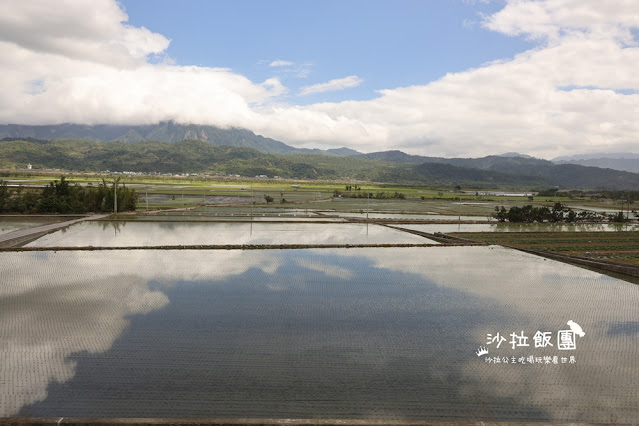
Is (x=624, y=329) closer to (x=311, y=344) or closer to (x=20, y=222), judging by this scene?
(x=311, y=344)

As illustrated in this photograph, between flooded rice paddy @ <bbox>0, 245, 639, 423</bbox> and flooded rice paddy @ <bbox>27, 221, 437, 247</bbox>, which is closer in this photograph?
flooded rice paddy @ <bbox>0, 245, 639, 423</bbox>

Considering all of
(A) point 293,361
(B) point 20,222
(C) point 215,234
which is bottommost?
(A) point 293,361

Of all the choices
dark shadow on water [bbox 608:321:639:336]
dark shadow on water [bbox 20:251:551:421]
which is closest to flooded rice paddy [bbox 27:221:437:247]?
dark shadow on water [bbox 20:251:551:421]

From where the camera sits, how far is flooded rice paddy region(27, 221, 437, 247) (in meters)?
23.4

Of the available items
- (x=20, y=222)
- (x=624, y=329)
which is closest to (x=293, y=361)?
(x=624, y=329)

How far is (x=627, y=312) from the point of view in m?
12.3

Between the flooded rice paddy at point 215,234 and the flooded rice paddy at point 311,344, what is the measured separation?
6577mm

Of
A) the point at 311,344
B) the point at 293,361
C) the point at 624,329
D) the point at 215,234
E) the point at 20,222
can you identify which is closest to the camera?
the point at 293,361

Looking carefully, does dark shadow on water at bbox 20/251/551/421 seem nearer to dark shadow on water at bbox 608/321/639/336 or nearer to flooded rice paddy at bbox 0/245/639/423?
flooded rice paddy at bbox 0/245/639/423

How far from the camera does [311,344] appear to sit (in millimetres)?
9328

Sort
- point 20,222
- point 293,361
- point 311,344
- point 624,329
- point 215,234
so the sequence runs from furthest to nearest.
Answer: point 20,222 → point 215,234 → point 624,329 → point 311,344 → point 293,361

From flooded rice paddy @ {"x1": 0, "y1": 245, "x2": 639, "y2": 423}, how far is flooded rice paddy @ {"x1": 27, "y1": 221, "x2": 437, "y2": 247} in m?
6.58

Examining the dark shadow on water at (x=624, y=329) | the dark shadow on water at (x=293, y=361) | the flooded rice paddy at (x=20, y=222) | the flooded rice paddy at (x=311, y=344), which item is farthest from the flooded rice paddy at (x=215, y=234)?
the dark shadow on water at (x=624, y=329)

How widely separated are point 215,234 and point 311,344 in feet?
62.6
